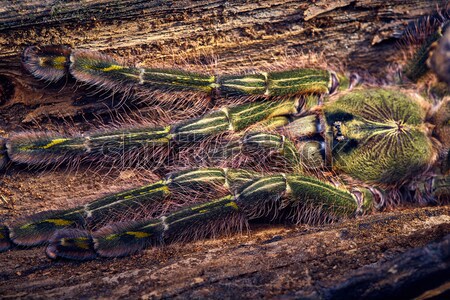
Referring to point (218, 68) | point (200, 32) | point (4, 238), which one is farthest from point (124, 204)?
point (200, 32)

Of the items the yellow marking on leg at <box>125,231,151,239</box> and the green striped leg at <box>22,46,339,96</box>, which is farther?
the green striped leg at <box>22,46,339,96</box>

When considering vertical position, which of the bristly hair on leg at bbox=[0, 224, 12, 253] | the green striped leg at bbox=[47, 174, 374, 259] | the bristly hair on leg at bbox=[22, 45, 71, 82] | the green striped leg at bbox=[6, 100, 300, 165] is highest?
the bristly hair on leg at bbox=[22, 45, 71, 82]

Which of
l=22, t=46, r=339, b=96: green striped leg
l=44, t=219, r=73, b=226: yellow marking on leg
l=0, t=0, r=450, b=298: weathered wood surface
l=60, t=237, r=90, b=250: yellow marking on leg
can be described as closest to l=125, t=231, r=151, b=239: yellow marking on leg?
l=0, t=0, r=450, b=298: weathered wood surface

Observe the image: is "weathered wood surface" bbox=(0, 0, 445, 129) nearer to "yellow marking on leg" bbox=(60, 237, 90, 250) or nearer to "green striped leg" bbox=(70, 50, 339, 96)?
"green striped leg" bbox=(70, 50, 339, 96)

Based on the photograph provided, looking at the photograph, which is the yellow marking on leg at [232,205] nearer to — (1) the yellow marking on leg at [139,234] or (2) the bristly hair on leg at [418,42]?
(1) the yellow marking on leg at [139,234]

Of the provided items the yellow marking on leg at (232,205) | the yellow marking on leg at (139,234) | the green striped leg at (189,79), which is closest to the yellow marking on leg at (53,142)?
the green striped leg at (189,79)

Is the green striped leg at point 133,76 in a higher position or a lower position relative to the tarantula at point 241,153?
higher
